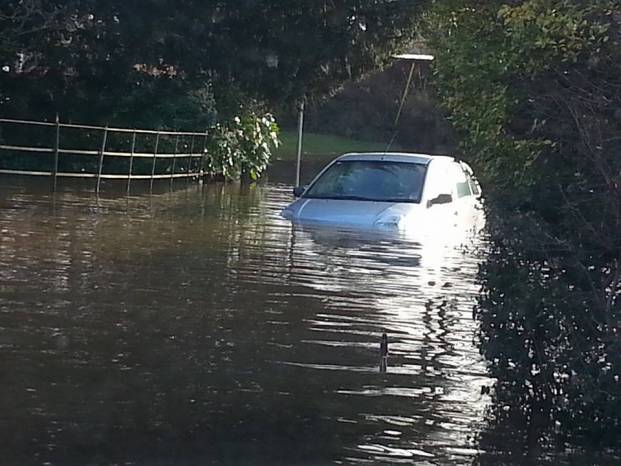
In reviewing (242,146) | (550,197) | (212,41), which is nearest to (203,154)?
(242,146)

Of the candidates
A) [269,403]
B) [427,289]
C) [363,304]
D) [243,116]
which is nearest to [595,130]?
[269,403]

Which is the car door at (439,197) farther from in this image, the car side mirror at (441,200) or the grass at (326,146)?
the grass at (326,146)

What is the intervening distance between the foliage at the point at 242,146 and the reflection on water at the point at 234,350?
1553 centimetres

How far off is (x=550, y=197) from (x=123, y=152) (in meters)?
22.1

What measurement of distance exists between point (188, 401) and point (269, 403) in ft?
1.63

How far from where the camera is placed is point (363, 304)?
1201 centimetres

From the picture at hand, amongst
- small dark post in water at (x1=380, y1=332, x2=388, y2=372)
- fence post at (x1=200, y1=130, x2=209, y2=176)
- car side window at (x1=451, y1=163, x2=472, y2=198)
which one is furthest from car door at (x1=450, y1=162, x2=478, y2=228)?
fence post at (x1=200, y1=130, x2=209, y2=176)

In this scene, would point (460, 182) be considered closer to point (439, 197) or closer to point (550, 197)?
point (439, 197)

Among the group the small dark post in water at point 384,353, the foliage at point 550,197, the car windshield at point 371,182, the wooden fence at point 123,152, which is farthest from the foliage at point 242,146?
the foliage at point 550,197

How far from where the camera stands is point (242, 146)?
33875 millimetres

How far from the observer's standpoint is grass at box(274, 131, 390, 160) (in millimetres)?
48312

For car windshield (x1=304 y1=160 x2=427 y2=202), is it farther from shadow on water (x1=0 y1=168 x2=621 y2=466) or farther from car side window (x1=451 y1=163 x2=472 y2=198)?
shadow on water (x1=0 y1=168 x2=621 y2=466)

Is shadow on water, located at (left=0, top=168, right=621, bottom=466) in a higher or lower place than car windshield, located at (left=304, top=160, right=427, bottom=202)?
lower

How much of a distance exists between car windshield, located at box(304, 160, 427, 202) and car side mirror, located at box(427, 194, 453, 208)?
214 millimetres
